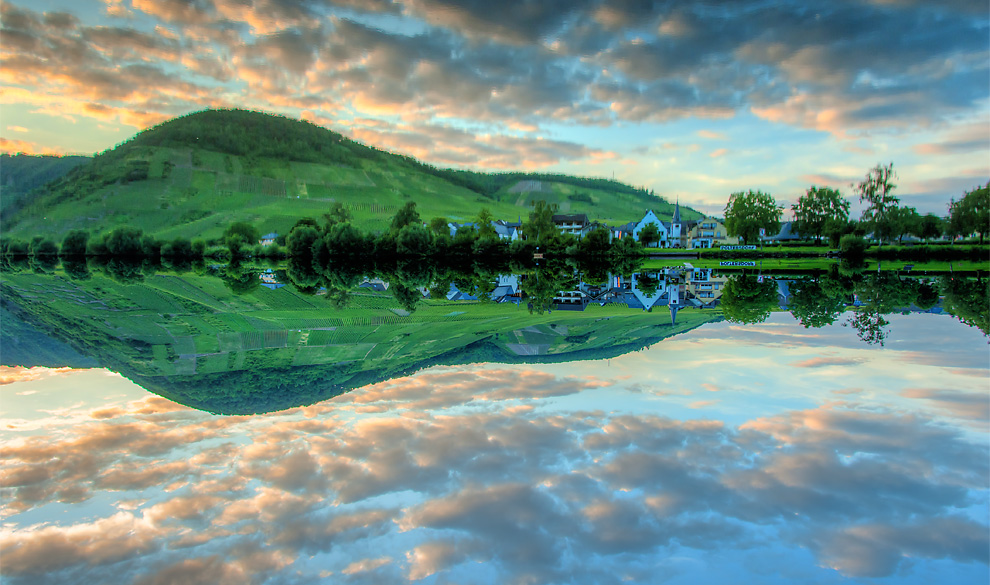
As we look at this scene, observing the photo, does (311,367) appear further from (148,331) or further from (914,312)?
(914,312)

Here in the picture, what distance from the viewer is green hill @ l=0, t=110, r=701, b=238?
416 ft

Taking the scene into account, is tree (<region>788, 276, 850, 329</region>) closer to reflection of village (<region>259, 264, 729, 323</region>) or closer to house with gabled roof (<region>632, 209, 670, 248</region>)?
reflection of village (<region>259, 264, 729, 323</region>)

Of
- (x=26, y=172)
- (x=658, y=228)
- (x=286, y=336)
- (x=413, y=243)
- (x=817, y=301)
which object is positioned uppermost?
(x=26, y=172)

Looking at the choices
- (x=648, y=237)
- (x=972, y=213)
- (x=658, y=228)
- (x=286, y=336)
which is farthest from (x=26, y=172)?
(x=972, y=213)

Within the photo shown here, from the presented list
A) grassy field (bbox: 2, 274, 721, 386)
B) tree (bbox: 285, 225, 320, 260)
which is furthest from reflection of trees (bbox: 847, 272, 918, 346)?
tree (bbox: 285, 225, 320, 260)

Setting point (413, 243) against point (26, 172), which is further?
point (26, 172)

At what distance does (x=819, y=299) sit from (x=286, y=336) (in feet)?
101

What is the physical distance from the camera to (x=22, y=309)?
117 ft

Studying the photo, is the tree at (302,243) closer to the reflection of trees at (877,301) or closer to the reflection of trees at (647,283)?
the reflection of trees at (647,283)

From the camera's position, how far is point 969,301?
28172mm

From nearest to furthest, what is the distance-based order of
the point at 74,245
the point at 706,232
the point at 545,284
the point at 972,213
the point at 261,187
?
the point at 545,284, the point at 972,213, the point at 74,245, the point at 706,232, the point at 261,187

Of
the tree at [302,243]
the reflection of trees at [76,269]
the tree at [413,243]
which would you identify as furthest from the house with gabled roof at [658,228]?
the reflection of trees at [76,269]

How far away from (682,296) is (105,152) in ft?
568

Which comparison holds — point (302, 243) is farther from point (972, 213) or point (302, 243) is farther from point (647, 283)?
point (972, 213)
